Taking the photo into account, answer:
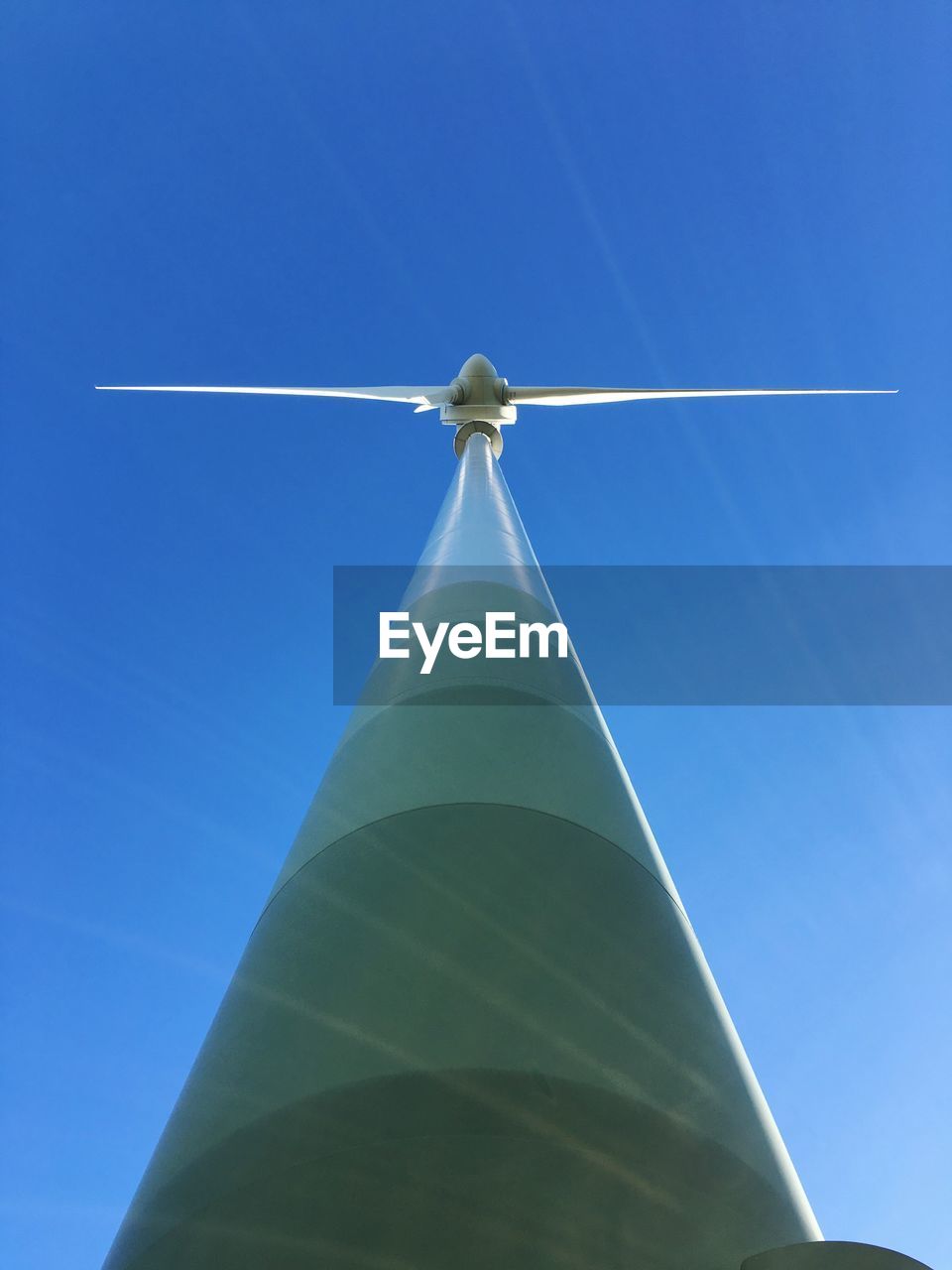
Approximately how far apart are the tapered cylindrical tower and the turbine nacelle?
45.7 feet

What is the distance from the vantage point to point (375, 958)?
3863mm

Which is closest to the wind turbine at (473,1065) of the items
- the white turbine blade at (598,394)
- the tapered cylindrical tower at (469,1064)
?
the tapered cylindrical tower at (469,1064)

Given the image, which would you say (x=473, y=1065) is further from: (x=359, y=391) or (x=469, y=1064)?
(x=359, y=391)

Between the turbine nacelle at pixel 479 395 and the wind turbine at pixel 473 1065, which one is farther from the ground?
the turbine nacelle at pixel 479 395

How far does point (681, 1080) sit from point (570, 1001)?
487mm

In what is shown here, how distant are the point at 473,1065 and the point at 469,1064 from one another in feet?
0.05

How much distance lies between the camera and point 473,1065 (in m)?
3.42

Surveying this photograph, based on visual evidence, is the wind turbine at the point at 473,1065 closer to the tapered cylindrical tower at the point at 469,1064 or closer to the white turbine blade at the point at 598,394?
the tapered cylindrical tower at the point at 469,1064

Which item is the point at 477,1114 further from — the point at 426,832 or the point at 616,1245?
the point at 426,832

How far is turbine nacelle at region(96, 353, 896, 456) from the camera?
59.2 ft

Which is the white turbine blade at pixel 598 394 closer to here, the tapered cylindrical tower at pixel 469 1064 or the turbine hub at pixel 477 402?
the turbine hub at pixel 477 402

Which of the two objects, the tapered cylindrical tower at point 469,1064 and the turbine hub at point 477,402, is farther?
the turbine hub at point 477,402

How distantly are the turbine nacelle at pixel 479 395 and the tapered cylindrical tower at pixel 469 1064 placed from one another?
13.9m

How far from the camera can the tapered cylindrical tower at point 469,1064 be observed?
3.06m
